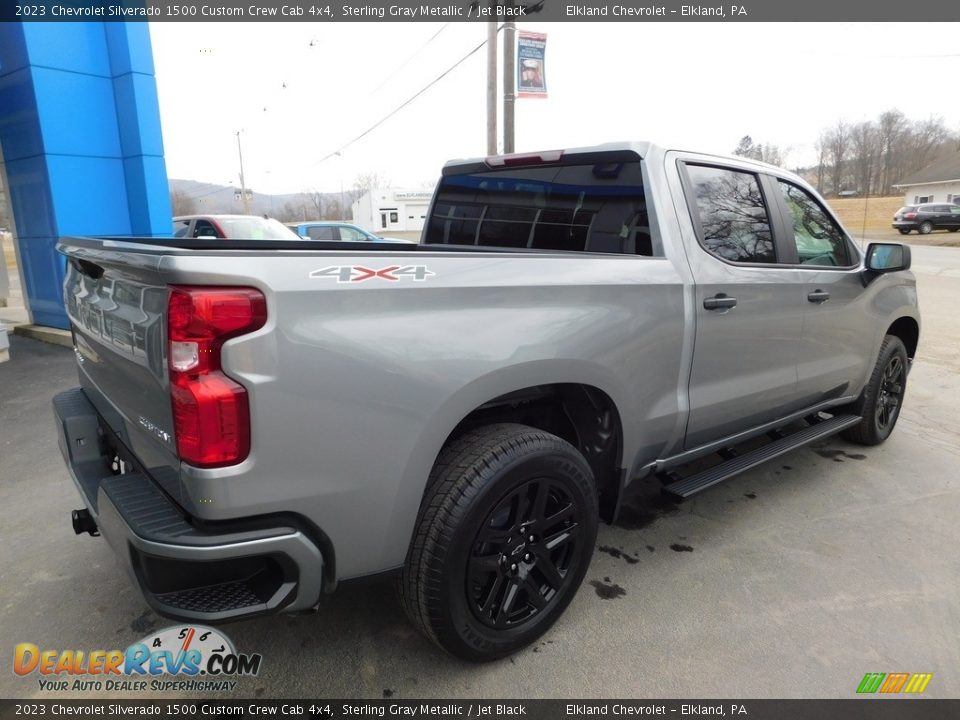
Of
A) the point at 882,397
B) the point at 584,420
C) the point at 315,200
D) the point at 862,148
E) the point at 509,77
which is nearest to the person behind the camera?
the point at 584,420

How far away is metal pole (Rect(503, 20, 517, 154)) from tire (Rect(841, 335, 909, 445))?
8.38 meters

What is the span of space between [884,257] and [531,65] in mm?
8536

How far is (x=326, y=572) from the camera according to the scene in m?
1.84

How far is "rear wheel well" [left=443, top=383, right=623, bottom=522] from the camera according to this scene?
2.45 meters

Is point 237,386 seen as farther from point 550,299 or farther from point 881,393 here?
point 881,393

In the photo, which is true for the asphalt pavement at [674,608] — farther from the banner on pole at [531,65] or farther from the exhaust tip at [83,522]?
the banner on pole at [531,65]

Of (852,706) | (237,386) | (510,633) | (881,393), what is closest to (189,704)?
(510,633)

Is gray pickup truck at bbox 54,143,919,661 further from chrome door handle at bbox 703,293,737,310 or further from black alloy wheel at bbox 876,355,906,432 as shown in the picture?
black alloy wheel at bbox 876,355,906,432

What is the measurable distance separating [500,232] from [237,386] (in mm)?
2179

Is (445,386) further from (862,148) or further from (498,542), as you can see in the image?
(862,148)

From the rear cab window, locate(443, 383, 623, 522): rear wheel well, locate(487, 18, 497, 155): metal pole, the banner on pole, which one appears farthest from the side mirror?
locate(487, 18, 497, 155): metal pole

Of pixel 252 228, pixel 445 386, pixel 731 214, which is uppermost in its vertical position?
pixel 731 214

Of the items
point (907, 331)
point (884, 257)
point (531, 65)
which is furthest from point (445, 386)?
point (531, 65)

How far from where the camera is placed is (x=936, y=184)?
142 feet
